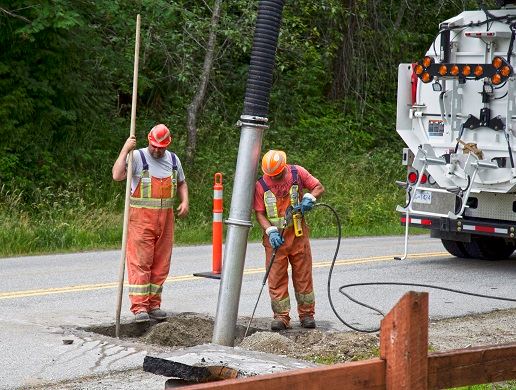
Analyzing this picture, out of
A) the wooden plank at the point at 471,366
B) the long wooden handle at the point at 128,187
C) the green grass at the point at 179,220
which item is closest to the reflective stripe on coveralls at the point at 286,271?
the long wooden handle at the point at 128,187

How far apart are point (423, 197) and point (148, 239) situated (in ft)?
17.3

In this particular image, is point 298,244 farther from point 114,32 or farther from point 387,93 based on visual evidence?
point 387,93

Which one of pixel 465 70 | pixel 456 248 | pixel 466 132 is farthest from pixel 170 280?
pixel 456 248

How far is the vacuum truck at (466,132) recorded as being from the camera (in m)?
13.9

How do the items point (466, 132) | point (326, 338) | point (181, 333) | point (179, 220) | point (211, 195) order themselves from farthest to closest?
1. point (211, 195)
2. point (179, 220)
3. point (466, 132)
4. point (181, 333)
5. point (326, 338)

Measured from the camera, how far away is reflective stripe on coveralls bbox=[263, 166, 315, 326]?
1001 centimetres

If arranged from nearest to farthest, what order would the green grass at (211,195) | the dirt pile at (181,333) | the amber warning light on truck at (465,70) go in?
the dirt pile at (181,333), the amber warning light on truck at (465,70), the green grass at (211,195)

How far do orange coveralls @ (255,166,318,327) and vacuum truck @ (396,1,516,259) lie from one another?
4.16m

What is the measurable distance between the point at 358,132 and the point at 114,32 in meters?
8.09

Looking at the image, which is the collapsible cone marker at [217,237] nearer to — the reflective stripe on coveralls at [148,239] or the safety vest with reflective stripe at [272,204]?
the reflective stripe on coveralls at [148,239]

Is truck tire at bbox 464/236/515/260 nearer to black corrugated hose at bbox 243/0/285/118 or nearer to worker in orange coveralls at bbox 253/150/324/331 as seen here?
worker in orange coveralls at bbox 253/150/324/331

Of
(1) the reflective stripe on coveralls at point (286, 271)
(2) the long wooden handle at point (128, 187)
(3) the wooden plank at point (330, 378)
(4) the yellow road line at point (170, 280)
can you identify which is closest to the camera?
(3) the wooden plank at point (330, 378)

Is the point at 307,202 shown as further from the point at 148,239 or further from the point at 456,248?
the point at 456,248

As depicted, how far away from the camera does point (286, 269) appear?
10070mm
